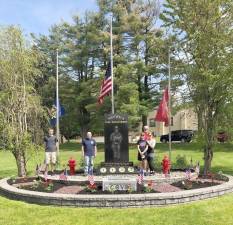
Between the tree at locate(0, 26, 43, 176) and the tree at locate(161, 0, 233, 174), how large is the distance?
720cm

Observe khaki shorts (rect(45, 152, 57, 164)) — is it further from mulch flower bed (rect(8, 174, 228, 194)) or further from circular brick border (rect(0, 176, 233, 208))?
circular brick border (rect(0, 176, 233, 208))

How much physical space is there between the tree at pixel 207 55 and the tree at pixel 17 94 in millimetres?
7204

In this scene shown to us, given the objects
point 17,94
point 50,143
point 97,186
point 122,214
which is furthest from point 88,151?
point 122,214

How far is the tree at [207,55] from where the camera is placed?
19.8m

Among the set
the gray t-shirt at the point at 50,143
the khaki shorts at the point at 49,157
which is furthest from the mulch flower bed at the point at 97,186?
the gray t-shirt at the point at 50,143

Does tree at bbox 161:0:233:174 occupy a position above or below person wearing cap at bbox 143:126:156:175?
above

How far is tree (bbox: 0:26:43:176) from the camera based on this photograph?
64.3 feet

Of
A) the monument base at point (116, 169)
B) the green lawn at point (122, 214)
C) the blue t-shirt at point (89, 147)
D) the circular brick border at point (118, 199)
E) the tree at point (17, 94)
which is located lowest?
the green lawn at point (122, 214)

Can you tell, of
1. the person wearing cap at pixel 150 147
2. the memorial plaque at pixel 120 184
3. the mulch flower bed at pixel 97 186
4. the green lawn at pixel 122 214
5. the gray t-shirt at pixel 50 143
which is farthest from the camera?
the gray t-shirt at pixel 50 143

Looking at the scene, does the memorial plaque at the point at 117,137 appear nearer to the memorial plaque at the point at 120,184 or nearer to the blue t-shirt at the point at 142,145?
the blue t-shirt at the point at 142,145

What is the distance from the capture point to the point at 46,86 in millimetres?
45188

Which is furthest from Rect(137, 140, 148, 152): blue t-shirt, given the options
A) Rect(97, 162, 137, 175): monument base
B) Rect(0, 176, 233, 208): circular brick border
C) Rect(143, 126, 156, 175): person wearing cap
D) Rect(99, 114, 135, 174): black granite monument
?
Rect(0, 176, 233, 208): circular brick border

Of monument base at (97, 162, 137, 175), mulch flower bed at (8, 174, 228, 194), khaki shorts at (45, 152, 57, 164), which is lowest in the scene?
mulch flower bed at (8, 174, 228, 194)

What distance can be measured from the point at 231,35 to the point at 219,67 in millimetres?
1581
